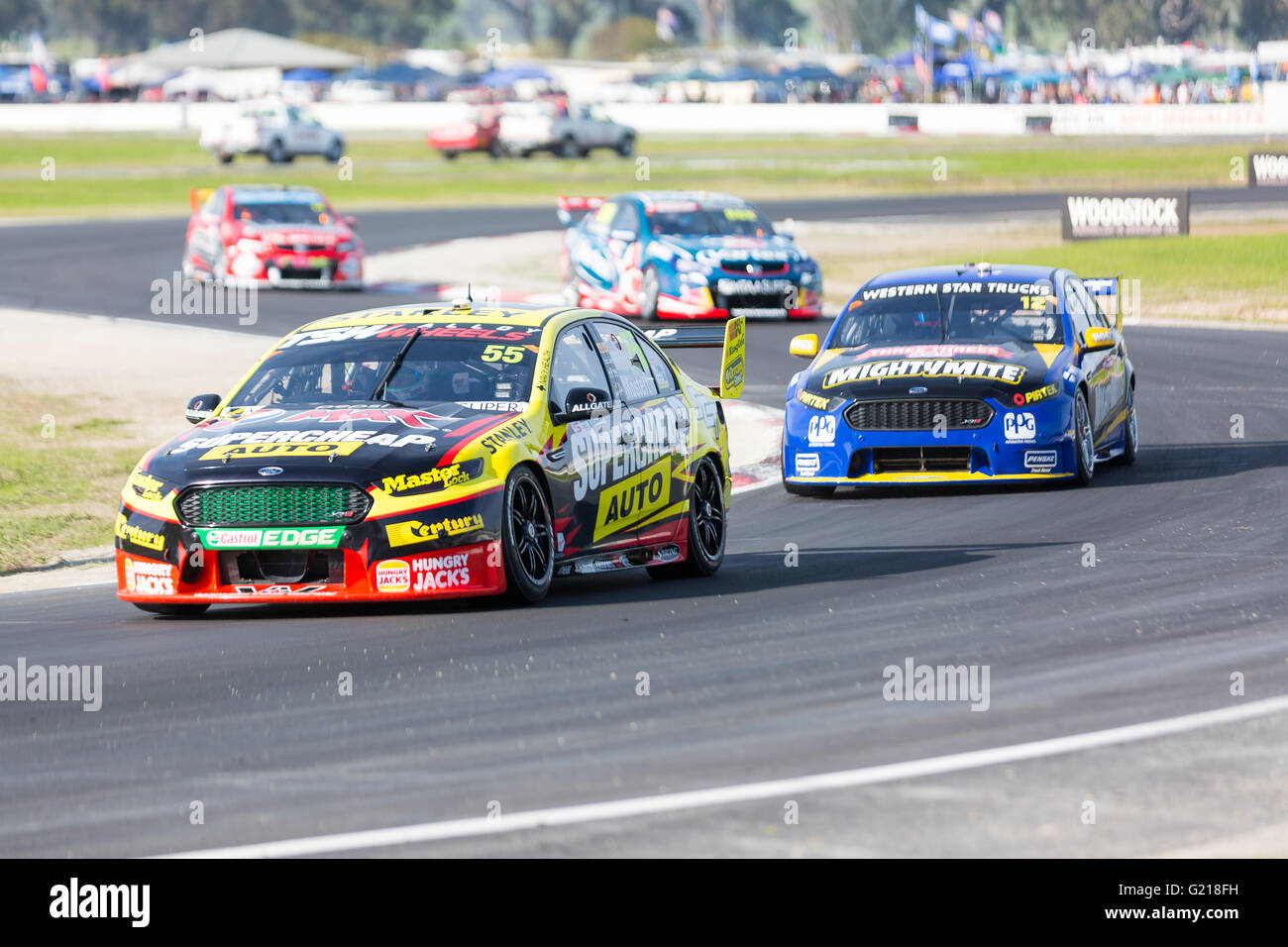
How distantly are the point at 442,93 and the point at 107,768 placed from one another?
110m

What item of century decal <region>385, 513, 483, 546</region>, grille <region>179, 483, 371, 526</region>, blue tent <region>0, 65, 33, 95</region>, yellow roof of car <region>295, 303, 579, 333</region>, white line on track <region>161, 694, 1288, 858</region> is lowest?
white line on track <region>161, 694, 1288, 858</region>

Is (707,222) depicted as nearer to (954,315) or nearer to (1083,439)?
(954,315)

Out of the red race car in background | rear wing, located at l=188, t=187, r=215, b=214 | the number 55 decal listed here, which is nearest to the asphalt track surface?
the number 55 decal

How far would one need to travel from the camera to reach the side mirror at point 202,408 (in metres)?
11.0

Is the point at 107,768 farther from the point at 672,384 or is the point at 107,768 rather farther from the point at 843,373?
the point at 843,373

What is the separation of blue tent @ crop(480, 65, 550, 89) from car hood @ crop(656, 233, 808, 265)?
9108 cm

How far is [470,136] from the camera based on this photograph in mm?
69875

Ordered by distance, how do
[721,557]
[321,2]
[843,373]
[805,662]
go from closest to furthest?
[805,662] < [721,557] < [843,373] < [321,2]

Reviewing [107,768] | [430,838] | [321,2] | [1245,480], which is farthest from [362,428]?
[321,2]

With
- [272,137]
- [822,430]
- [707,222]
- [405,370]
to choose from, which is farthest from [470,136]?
[405,370]

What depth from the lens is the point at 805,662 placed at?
877 cm

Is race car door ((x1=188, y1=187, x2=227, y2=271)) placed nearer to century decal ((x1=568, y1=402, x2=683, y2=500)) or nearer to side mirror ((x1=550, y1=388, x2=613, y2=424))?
century decal ((x1=568, y1=402, x2=683, y2=500))

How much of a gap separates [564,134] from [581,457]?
59.8m

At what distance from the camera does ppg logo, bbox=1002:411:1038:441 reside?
48.7 feet
